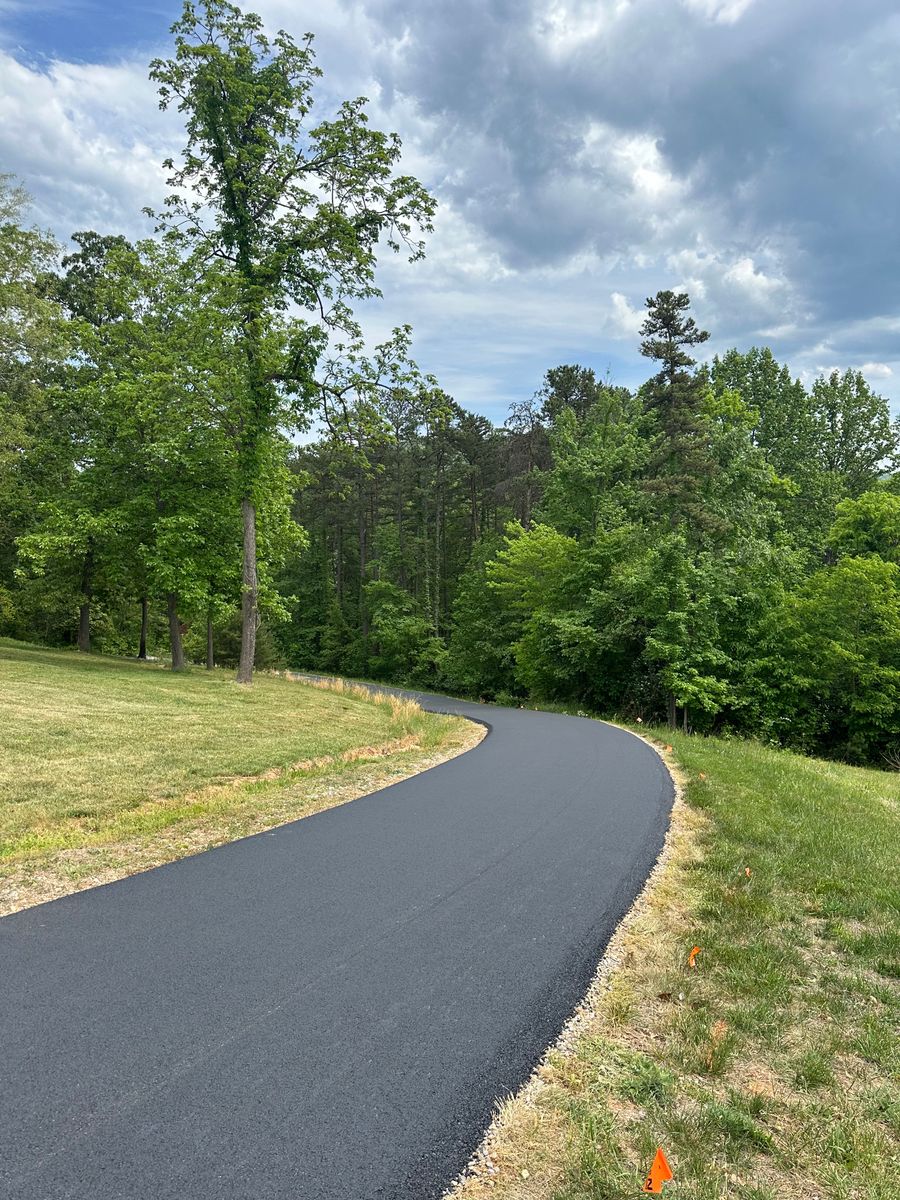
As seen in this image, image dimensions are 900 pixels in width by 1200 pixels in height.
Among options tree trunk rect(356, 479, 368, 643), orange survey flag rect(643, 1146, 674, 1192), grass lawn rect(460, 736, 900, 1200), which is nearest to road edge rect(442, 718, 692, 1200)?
grass lawn rect(460, 736, 900, 1200)

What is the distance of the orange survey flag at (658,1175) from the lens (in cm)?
221

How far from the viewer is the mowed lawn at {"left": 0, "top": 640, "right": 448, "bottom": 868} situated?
6355 mm

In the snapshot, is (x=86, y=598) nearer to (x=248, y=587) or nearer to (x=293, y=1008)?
(x=248, y=587)

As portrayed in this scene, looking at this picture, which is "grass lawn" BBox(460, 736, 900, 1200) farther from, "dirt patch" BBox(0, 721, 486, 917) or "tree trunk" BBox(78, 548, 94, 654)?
"tree trunk" BBox(78, 548, 94, 654)

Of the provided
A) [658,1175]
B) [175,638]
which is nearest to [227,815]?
[658,1175]

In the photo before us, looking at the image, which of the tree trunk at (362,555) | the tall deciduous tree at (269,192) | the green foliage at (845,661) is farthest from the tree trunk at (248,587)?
the tree trunk at (362,555)

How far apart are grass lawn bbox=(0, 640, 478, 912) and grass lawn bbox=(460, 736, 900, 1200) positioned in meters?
3.76

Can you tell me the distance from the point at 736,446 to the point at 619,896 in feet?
76.8

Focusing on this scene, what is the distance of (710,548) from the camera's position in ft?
75.6

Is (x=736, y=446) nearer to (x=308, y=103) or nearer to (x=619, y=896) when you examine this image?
(x=308, y=103)

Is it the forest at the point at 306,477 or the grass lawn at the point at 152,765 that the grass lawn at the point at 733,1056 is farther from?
the forest at the point at 306,477

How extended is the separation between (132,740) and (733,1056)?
30.2 feet

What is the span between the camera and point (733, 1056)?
3.01 metres

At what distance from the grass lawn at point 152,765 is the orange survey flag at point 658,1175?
4193 millimetres
